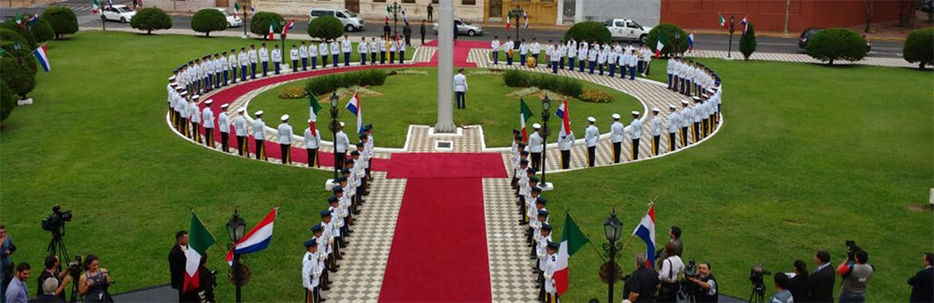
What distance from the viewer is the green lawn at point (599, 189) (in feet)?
46.4

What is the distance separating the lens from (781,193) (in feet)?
58.5

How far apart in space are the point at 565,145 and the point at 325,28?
23958mm

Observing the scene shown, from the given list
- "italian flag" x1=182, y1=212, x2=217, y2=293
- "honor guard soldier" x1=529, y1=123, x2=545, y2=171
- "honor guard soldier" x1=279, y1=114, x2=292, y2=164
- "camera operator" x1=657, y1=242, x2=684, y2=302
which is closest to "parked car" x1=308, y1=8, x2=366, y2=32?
"honor guard soldier" x1=279, y1=114, x2=292, y2=164

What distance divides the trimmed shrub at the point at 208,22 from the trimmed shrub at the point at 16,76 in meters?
17.1

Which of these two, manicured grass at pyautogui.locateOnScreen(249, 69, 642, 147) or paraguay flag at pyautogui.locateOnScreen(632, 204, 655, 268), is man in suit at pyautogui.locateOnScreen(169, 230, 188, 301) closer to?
paraguay flag at pyautogui.locateOnScreen(632, 204, 655, 268)

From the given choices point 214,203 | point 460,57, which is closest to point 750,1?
point 460,57

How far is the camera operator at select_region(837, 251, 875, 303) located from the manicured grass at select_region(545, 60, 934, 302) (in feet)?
4.33

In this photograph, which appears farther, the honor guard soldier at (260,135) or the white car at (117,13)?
the white car at (117,13)

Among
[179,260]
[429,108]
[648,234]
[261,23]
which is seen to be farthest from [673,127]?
[261,23]

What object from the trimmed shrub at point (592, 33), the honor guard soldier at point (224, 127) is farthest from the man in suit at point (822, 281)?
the trimmed shrub at point (592, 33)

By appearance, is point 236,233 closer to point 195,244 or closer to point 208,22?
point 195,244

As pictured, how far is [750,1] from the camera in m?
50.4

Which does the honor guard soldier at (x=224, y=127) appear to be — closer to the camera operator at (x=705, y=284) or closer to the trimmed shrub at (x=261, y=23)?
the camera operator at (x=705, y=284)

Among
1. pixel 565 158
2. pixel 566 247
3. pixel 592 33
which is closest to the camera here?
pixel 566 247
